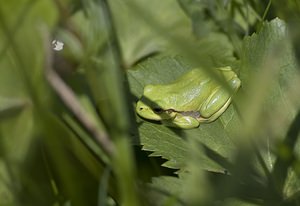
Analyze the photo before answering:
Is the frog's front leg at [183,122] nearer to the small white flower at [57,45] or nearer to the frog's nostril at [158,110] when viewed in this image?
the frog's nostril at [158,110]

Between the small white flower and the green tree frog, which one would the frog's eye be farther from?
the small white flower

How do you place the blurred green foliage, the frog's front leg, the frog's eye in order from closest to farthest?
the blurred green foliage, the frog's front leg, the frog's eye

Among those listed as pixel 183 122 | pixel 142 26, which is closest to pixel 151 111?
pixel 183 122

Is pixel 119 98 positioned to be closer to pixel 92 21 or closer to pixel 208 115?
pixel 208 115

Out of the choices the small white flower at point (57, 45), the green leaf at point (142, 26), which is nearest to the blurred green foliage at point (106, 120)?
the small white flower at point (57, 45)

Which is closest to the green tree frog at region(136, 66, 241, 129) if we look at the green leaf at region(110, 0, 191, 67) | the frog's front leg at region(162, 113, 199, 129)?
the frog's front leg at region(162, 113, 199, 129)
